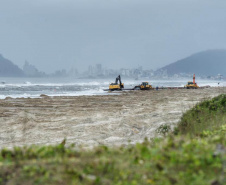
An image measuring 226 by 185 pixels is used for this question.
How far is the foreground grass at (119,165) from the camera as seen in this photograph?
3.56 m

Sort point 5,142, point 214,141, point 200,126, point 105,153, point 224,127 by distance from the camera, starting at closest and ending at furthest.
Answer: point 105,153 < point 214,141 < point 224,127 < point 200,126 < point 5,142

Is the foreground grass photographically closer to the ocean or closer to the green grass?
the green grass

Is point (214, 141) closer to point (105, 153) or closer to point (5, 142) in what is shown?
point (105, 153)

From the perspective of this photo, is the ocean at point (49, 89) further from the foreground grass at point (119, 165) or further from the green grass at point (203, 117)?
the foreground grass at point (119, 165)

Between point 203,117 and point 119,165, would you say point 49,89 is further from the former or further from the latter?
point 119,165

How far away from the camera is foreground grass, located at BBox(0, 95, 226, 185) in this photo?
11.7ft

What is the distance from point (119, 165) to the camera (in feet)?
12.7

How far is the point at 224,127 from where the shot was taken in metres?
7.42

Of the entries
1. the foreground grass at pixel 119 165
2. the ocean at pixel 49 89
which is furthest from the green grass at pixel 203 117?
the ocean at pixel 49 89

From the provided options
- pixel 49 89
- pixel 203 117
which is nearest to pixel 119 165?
pixel 203 117

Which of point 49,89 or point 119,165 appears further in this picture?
point 49,89

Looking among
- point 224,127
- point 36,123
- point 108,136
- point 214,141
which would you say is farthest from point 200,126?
point 36,123

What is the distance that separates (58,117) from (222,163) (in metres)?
14.0

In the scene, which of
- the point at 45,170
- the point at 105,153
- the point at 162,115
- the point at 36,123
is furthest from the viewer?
the point at 162,115
